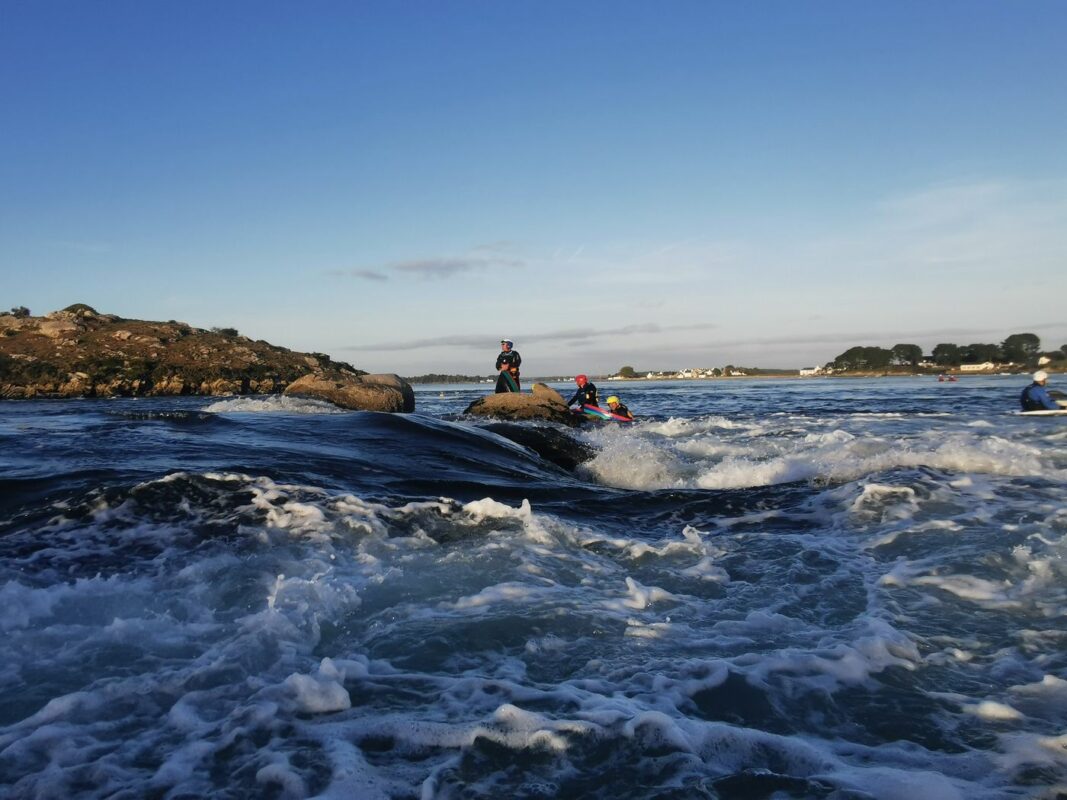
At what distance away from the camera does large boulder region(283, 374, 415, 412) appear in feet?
66.6

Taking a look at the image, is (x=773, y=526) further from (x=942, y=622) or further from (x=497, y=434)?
(x=497, y=434)

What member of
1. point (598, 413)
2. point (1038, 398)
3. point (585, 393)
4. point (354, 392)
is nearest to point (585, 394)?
point (585, 393)

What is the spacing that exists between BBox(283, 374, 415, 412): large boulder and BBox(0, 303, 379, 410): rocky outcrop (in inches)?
451

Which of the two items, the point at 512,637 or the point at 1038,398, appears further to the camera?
the point at 1038,398

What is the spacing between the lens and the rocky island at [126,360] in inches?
1388

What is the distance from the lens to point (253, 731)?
2.76m

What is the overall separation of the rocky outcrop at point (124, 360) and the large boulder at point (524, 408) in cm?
1468

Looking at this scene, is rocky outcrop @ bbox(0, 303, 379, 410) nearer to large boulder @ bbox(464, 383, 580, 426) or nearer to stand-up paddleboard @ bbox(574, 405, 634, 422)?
large boulder @ bbox(464, 383, 580, 426)

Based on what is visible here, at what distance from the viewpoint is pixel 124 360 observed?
39.2 meters

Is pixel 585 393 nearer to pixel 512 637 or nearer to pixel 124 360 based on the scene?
pixel 512 637

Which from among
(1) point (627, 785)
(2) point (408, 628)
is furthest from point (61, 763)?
(1) point (627, 785)

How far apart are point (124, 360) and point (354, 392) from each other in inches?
1031

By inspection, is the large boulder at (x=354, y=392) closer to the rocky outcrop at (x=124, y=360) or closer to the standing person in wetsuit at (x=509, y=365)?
the standing person in wetsuit at (x=509, y=365)

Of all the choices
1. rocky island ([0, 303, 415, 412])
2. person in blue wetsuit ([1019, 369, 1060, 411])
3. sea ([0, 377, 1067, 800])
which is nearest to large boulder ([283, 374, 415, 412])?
rocky island ([0, 303, 415, 412])
